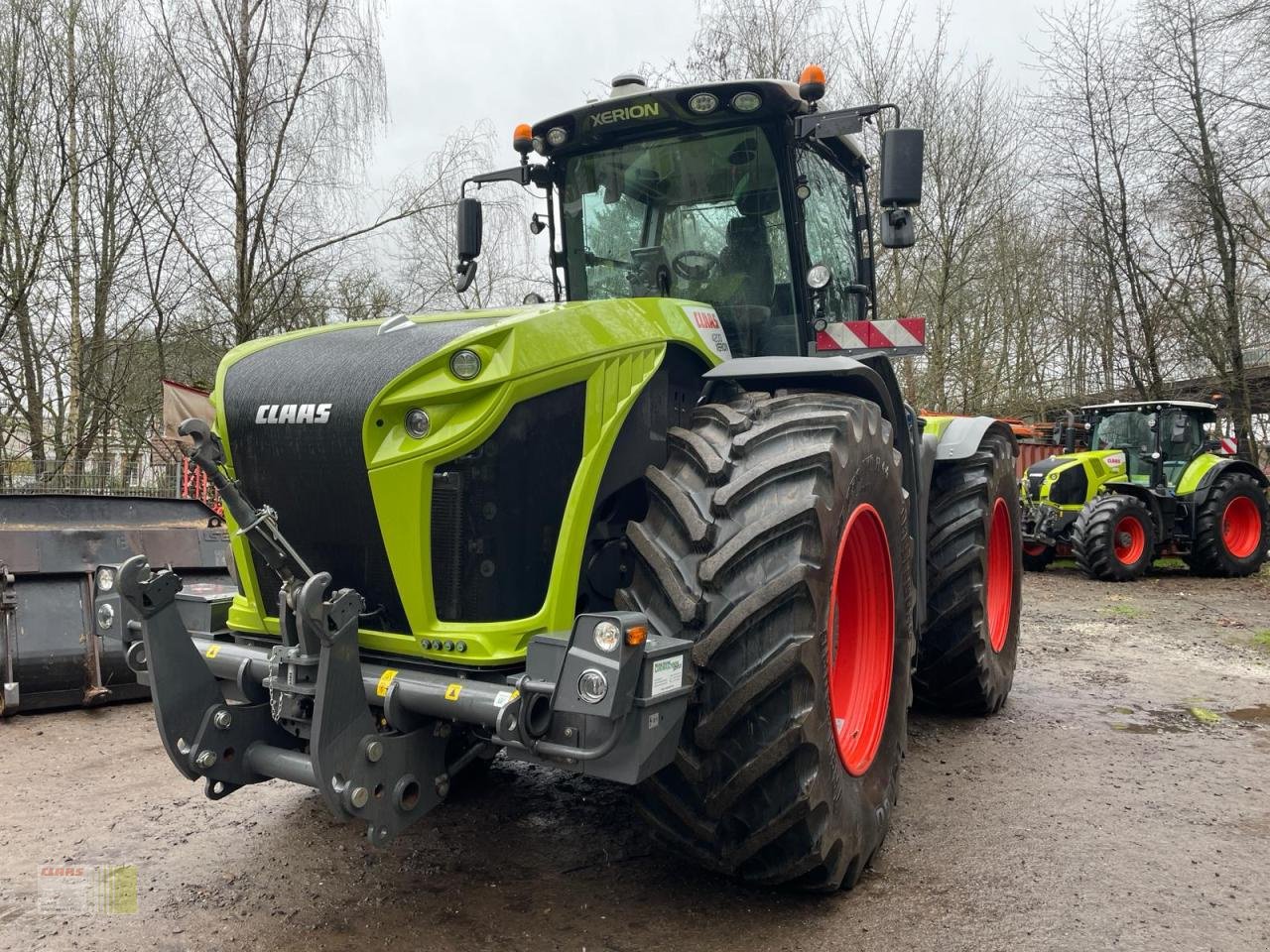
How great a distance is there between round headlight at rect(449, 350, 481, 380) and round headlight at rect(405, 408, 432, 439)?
A: 15 cm

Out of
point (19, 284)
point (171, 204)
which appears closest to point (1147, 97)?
point (171, 204)

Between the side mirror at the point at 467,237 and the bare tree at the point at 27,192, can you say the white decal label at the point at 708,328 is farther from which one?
the bare tree at the point at 27,192

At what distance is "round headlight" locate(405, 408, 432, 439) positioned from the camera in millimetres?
2684

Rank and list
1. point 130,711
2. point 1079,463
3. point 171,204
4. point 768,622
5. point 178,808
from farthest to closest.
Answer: point 1079,463 < point 171,204 < point 130,711 < point 178,808 < point 768,622

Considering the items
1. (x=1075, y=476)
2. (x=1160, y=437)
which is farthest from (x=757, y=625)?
(x=1160, y=437)

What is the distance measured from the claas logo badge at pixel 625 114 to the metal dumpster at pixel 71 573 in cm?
294

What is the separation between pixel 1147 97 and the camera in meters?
17.8

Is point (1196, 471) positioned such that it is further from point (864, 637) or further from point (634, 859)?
point (634, 859)

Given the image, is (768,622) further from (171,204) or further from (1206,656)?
(171,204)

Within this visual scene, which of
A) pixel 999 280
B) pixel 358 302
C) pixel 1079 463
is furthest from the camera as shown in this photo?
pixel 999 280

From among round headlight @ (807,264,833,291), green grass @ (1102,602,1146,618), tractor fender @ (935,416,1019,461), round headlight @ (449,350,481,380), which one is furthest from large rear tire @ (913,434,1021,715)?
green grass @ (1102,602,1146,618)

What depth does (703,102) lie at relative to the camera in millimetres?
3836

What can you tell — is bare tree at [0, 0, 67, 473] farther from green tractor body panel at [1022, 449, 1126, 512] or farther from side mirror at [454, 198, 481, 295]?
green tractor body panel at [1022, 449, 1126, 512]

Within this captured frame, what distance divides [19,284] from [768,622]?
11311mm
